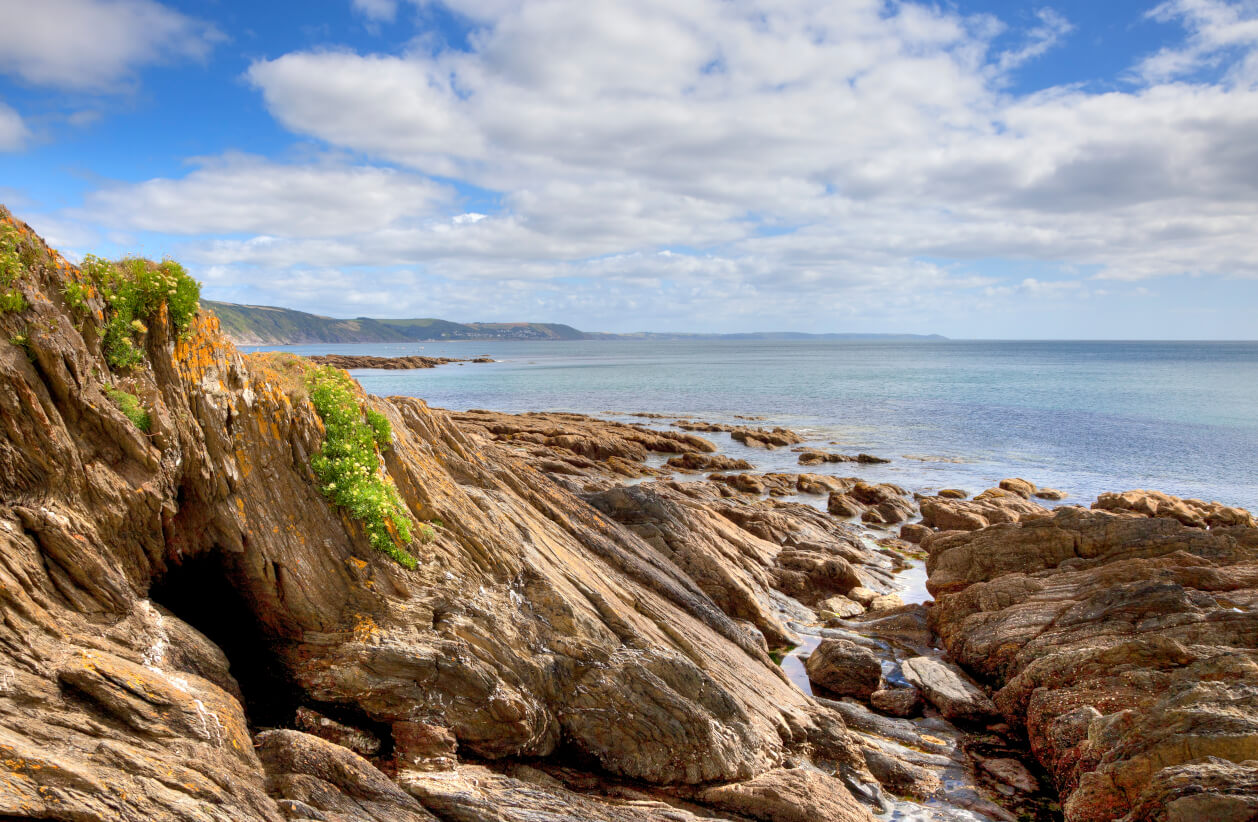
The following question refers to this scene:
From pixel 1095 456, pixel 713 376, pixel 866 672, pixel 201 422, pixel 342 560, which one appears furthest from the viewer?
pixel 713 376

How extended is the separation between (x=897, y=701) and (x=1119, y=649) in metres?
5.20

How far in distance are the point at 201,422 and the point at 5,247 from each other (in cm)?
303

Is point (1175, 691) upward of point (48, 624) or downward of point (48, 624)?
downward

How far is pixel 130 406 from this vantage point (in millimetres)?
9281

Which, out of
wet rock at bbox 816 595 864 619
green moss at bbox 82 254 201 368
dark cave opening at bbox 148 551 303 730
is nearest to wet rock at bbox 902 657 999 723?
wet rock at bbox 816 595 864 619

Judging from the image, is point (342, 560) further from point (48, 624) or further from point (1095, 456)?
point (1095, 456)

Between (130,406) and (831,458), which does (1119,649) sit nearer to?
Result: (130,406)

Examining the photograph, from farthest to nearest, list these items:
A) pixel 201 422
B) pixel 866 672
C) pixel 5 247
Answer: pixel 866 672, pixel 201 422, pixel 5 247

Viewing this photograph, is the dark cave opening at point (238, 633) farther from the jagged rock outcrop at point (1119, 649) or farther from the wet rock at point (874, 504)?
the wet rock at point (874, 504)

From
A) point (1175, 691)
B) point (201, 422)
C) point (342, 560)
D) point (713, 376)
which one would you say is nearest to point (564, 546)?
point (342, 560)

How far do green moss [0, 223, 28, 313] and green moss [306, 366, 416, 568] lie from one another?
13.5ft

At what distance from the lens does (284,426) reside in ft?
36.6

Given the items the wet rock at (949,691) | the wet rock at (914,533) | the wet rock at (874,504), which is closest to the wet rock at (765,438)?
the wet rock at (874,504)

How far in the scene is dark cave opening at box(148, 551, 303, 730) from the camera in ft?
33.6
